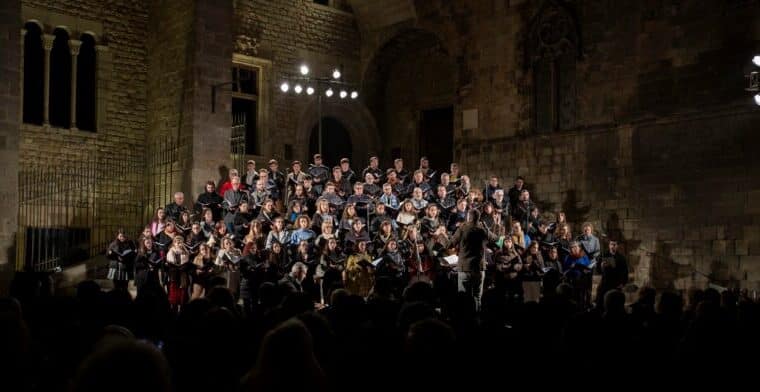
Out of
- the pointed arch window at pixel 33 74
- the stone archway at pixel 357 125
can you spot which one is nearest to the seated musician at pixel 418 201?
the stone archway at pixel 357 125

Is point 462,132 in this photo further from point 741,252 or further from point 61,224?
point 61,224

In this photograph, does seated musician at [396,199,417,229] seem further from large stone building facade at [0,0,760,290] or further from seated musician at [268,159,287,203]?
large stone building facade at [0,0,760,290]

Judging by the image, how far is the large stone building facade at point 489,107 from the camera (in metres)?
16.6

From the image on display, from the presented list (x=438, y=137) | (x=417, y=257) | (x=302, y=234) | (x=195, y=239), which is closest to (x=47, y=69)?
(x=195, y=239)

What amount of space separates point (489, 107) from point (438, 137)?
295cm

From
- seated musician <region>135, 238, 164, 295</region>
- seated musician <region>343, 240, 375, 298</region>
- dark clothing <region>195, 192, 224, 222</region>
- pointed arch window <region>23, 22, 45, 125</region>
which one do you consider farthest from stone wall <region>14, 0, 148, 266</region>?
seated musician <region>343, 240, 375, 298</region>

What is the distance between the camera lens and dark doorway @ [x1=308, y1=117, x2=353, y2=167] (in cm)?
2327

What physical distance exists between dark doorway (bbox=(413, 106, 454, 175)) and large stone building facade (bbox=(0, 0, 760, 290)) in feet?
0.30

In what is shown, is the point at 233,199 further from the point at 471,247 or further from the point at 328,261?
the point at 471,247

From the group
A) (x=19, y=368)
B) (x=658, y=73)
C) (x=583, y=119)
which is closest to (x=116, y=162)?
(x=583, y=119)

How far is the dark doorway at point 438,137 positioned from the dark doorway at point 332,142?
7.10ft

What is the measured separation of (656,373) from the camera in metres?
4.56

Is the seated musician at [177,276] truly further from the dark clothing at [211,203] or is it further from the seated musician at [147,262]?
the dark clothing at [211,203]

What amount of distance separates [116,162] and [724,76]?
45.0 feet
